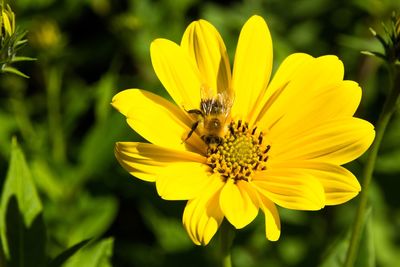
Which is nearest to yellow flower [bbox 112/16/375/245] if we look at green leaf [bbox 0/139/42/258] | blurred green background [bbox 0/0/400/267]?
green leaf [bbox 0/139/42/258]

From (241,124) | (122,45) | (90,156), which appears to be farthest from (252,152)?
(122,45)

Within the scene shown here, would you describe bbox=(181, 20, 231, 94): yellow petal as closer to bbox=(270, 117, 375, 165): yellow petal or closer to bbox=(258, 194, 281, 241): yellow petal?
bbox=(270, 117, 375, 165): yellow petal

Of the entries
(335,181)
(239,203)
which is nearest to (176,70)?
(239,203)

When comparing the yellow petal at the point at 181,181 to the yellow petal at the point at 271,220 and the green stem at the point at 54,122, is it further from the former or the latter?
the green stem at the point at 54,122

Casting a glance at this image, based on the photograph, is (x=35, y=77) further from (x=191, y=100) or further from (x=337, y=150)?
(x=337, y=150)

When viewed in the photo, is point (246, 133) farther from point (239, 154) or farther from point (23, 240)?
point (23, 240)
